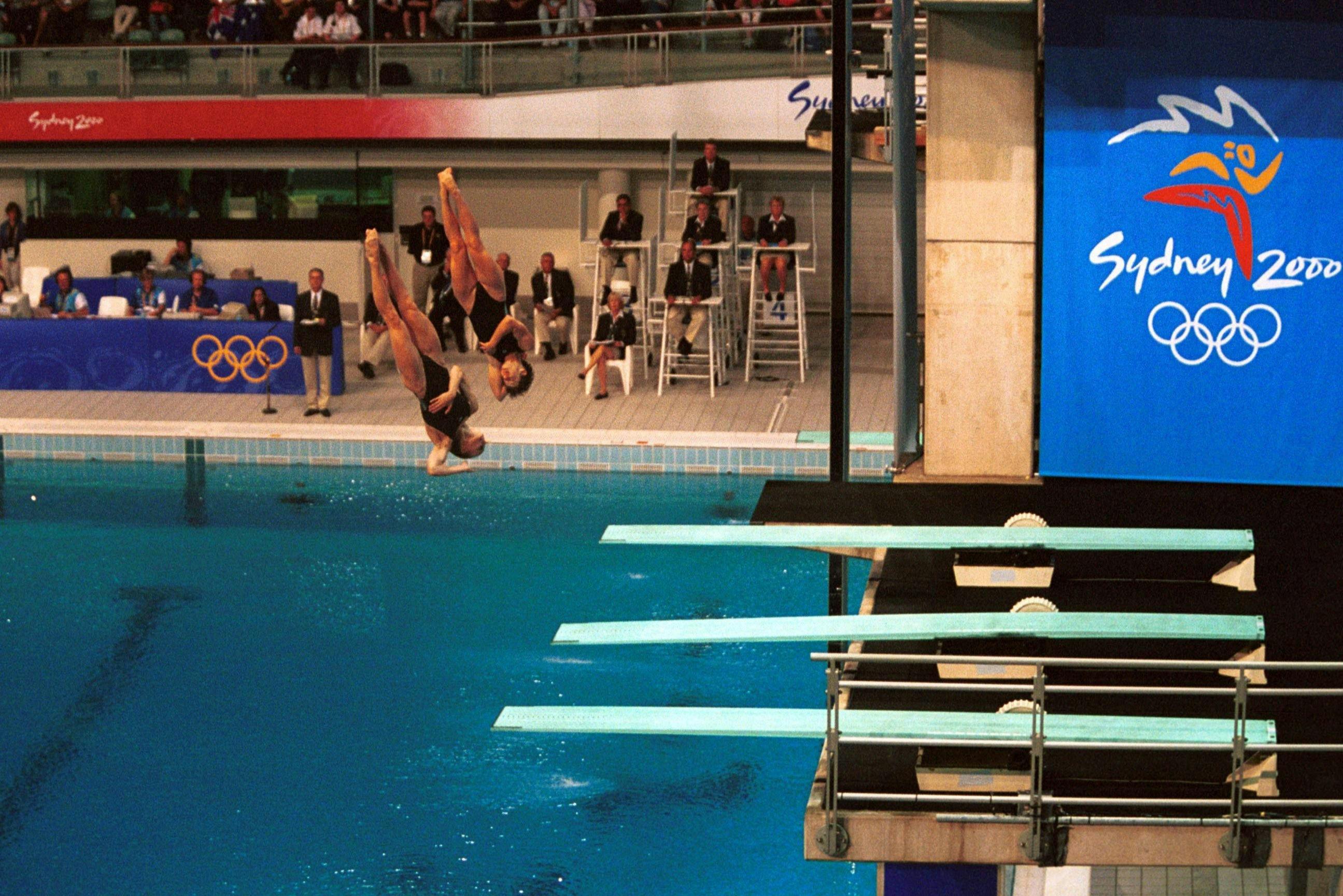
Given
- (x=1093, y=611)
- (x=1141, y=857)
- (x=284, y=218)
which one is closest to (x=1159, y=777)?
(x=1141, y=857)

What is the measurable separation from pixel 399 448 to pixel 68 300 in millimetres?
5644

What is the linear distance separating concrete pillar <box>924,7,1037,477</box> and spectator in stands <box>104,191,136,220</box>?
18.8m

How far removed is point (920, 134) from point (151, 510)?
7.94 m

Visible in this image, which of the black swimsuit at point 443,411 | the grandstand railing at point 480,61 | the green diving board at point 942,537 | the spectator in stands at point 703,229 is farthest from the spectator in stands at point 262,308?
the green diving board at point 942,537

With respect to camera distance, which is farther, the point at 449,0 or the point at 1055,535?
the point at 449,0

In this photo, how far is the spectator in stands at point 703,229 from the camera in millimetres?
20531

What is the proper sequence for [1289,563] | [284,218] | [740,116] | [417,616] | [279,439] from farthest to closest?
[284,218], [740,116], [279,439], [417,616], [1289,563]

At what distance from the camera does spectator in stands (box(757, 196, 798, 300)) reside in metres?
21.1

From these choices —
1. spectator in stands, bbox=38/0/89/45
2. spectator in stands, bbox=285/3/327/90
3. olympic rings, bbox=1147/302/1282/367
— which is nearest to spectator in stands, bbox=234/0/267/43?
spectator in stands, bbox=285/3/327/90

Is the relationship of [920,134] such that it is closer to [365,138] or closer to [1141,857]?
[1141,857]

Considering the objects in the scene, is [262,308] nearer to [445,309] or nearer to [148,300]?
[148,300]

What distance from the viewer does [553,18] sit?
→ 23.1m

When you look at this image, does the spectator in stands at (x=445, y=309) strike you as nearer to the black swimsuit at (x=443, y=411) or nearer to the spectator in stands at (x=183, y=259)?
the spectator in stands at (x=183, y=259)

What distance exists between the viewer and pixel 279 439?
18.3 meters
